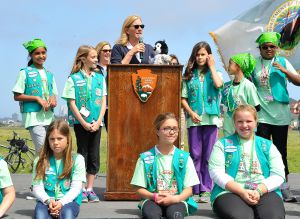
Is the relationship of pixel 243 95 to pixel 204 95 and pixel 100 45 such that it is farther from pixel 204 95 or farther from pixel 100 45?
pixel 100 45

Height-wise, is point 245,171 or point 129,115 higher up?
point 129,115

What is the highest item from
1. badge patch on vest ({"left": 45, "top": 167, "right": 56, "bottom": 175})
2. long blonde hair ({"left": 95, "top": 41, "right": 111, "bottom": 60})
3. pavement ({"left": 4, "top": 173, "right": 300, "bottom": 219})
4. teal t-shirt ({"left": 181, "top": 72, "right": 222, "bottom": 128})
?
long blonde hair ({"left": 95, "top": 41, "right": 111, "bottom": 60})

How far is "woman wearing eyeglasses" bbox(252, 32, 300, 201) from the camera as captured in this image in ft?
18.1

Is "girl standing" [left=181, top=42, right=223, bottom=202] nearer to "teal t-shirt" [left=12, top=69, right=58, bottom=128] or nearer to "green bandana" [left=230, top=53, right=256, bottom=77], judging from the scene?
"green bandana" [left=230, top=53, right=256, bottom=77]

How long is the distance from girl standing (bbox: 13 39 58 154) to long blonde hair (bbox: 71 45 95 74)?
385mm

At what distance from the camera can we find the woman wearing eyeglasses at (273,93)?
552cm

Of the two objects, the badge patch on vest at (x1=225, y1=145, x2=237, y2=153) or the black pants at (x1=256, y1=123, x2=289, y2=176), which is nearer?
the badge patch on vest at (x1=225, y1=145, x2=237, y2=153)

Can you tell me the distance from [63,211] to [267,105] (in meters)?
2.51

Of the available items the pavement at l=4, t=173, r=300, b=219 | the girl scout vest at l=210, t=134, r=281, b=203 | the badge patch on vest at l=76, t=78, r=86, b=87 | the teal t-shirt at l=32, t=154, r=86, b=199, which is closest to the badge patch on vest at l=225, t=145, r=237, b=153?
the girl scout vest at l=210, t=134, r=281, b=203

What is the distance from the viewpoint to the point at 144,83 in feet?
17.4

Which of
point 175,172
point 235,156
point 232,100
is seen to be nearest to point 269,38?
point 232,100

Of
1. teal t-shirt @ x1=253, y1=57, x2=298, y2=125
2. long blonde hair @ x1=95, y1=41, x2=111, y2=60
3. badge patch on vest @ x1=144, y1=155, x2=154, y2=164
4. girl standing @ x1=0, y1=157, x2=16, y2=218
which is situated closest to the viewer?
girl standing @ x1=0, y1=157, x2=16, y2=218

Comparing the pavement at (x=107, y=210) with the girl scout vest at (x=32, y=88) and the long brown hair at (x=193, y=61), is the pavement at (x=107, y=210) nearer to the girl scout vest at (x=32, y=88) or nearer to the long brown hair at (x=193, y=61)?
the girl scout vest at (x=32, y=88)

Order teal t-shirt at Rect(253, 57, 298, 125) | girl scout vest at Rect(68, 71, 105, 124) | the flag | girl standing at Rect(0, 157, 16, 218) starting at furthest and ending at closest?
the flag
teal t-shirt at Rect(253, 57, 298, 125)
girl scout vest at Rect(68, 71, 105, 124)
girl standing at Rect(0, 157, 16, 218)
